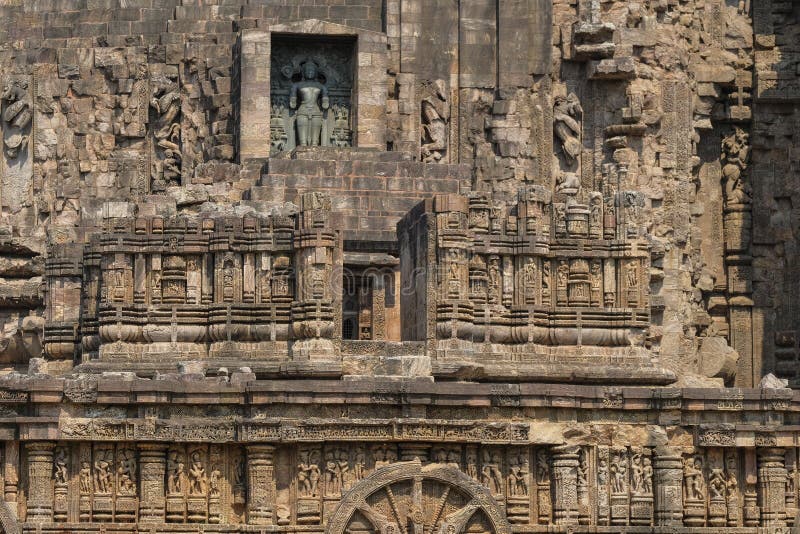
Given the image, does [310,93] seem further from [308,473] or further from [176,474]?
[176,474]

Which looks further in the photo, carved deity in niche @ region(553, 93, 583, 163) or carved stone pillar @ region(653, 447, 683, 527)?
carved deity in niche @ region(553, 93, 583, 163)

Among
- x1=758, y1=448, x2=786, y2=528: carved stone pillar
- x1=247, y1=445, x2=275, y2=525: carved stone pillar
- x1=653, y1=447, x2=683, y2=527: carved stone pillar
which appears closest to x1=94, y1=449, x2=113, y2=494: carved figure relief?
x1=247, y1=445, x2=275, y2=525: carved stone pillar

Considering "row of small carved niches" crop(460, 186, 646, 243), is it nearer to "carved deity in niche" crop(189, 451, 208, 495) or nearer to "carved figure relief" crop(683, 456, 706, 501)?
"carved figure relief" crop(683, 456, 706, 501)

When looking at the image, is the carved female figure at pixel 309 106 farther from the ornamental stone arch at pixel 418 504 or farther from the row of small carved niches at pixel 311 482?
the ornamental stone arch at pixel 418 504

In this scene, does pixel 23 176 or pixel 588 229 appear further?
pixel 23 176

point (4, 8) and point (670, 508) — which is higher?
point (4, 8)

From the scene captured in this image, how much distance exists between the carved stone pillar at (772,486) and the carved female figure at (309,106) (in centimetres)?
1414

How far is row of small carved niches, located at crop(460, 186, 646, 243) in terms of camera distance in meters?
57.2

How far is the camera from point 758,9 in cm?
6975

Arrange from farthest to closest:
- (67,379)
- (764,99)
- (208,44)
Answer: (764,99) < (208,44) < (67,379)

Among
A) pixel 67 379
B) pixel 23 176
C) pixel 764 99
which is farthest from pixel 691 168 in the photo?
pixel 67 379

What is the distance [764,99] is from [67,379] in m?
22.3

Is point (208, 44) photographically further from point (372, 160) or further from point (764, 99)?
point (764, 99)

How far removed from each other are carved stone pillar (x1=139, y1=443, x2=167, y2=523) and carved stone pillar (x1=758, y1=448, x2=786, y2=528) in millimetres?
10028
